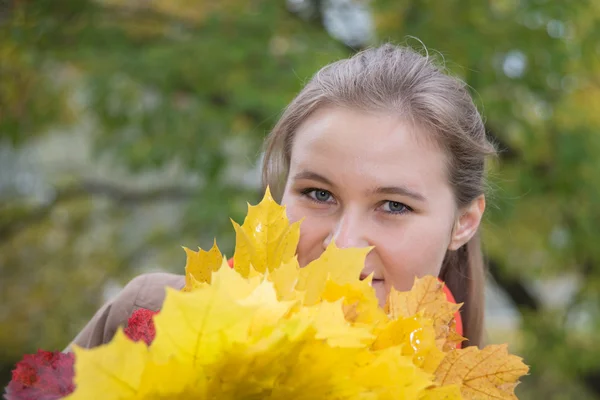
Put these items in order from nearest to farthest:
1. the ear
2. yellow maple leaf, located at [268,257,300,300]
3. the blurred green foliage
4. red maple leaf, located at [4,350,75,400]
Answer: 1. red maple leaf, located at [4,350,75,400]
2. yellow maple leaf, located at [268,257,300,300]
3. the ear
4. the blurred green foliage

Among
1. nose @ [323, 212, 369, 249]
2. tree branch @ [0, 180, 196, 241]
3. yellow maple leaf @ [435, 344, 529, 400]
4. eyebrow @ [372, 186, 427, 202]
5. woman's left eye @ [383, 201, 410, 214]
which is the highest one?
eyebrow @ [372, 186, 427, 202]

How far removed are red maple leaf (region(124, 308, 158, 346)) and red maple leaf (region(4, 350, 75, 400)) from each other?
3.1 inches

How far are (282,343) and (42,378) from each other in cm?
29

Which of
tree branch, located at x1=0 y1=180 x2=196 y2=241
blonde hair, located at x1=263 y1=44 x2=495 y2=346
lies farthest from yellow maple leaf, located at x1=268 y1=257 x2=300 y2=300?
tree branch, located at x1=0 y1=180 x2=196 y2=241

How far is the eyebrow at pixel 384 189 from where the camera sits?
1.47 metres

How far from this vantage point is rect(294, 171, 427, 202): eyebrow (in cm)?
147

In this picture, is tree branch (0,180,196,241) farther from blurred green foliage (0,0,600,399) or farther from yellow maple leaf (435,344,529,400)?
yellow maple leaf (435,344,529,400)

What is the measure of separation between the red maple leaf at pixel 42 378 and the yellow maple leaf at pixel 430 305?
426 millimetres

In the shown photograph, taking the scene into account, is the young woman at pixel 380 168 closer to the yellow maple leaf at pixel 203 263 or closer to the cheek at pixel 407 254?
the cheek at pixel 407 254

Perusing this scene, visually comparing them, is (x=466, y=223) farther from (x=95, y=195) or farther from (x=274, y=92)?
(x=95, y=195)

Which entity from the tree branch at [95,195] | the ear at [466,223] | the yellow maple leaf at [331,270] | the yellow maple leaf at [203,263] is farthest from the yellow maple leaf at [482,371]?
the tree branch at [95,195]

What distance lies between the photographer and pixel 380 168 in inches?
58.2

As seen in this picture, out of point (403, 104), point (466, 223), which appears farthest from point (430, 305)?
point (466, 223)

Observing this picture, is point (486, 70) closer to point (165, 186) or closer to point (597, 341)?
point (597, 341)
